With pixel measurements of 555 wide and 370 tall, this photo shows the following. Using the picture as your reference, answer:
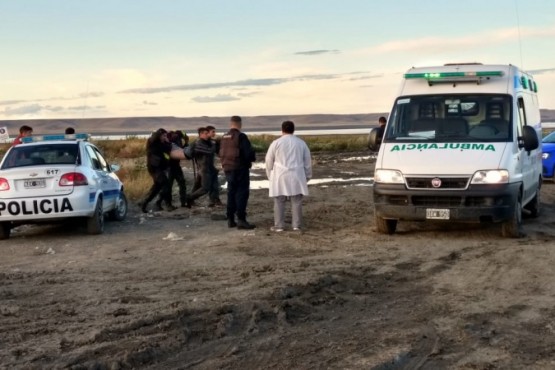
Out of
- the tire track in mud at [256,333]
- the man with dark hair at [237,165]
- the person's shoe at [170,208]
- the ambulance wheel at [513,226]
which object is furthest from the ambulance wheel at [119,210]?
the tire track in mud at [256,333]

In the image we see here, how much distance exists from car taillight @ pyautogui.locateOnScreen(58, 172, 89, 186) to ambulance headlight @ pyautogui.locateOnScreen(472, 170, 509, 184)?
6.11m

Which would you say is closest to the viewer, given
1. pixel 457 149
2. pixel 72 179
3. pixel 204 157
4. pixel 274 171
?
pixel 457 149

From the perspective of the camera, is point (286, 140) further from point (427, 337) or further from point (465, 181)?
point (427, 337)

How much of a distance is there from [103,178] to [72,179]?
1463 mm

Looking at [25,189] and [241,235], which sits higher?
[25,189]

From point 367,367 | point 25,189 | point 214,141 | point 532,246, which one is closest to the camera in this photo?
point 367,367

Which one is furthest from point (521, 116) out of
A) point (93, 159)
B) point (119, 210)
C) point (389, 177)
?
point (119, 210)

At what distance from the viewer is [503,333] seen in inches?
252

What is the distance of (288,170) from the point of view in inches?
497

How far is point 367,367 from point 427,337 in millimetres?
968

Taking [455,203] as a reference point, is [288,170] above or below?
above

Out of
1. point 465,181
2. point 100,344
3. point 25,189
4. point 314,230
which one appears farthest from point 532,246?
point 25,189

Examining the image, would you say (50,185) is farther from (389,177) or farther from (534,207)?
(534,207)

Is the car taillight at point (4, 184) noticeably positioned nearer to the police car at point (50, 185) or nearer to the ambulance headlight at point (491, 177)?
the police car at point (50, 185)
